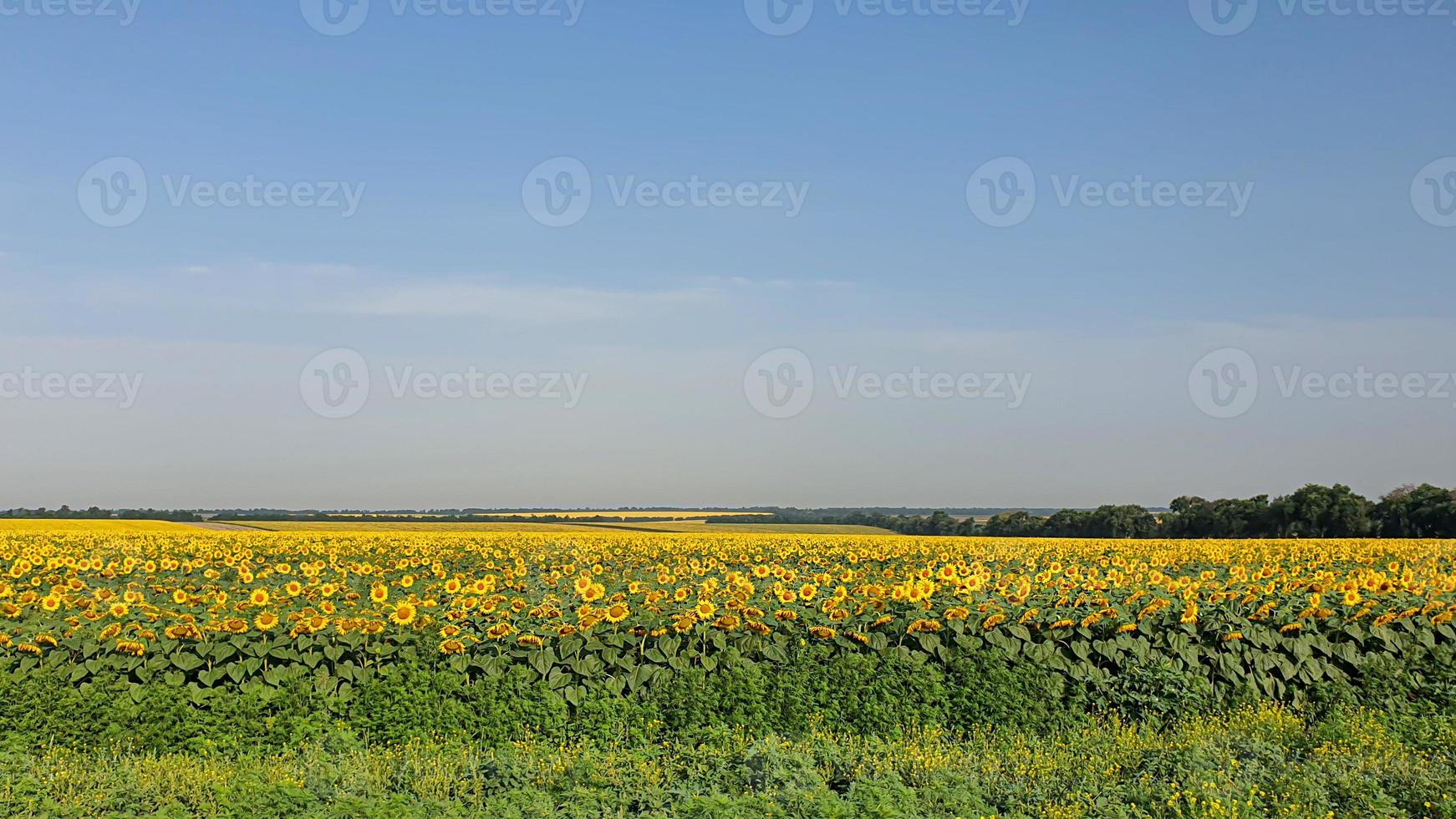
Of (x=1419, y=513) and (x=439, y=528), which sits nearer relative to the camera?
(x=1419, y=513)

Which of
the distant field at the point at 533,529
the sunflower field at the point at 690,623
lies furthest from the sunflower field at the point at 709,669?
the distant field at the point at 533,529

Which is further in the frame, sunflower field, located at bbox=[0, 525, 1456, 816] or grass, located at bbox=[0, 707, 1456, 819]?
sunflower field, located at bbox=[0, 525, 1456, 816]

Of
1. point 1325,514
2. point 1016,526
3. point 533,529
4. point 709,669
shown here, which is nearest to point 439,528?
point 533,529

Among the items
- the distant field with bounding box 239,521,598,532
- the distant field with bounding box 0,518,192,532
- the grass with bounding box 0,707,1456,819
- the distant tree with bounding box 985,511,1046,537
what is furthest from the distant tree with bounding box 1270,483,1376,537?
the distant field with bounding box 0,518,192,532

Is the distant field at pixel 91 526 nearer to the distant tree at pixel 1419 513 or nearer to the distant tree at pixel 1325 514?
the distant tree at pixel 1325 514

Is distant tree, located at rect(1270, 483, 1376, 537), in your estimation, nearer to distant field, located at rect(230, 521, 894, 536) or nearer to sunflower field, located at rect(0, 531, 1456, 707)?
distant field, located at rect(230, 521, 894, 536)

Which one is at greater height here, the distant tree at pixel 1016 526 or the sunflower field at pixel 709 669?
the distant tree at pixel 1016 526

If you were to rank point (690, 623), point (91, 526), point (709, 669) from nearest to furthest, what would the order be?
point (709, 669)
point (690, 623)
point (91, 526)

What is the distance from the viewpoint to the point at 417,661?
8336 millimetres

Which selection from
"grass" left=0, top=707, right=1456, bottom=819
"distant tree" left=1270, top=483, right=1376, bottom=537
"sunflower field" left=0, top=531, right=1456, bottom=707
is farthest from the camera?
"distant tree" left=1270, top=483, right=1376, bottom=537

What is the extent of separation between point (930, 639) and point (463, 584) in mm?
4668

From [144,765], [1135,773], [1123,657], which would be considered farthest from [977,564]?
[144,765]

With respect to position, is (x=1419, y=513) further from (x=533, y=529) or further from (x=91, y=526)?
(x=91, y=526)

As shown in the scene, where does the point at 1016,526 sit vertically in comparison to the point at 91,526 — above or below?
above
